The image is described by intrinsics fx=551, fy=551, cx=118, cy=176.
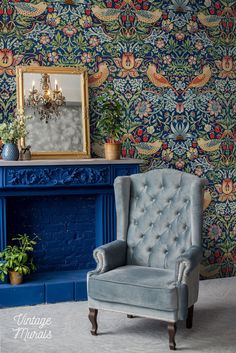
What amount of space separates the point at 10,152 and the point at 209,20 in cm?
230

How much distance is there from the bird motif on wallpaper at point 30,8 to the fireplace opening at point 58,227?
1.57 m

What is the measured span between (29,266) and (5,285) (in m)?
0.36

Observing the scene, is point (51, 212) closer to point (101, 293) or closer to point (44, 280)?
point (44, 280)

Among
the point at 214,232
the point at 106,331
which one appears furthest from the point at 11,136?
the point at 214,232

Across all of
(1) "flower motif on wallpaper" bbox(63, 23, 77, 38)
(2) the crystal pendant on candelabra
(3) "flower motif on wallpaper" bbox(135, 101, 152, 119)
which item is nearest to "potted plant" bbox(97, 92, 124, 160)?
(3) "flower motif on wallpaper" bbox(135, 101, 152, 119)

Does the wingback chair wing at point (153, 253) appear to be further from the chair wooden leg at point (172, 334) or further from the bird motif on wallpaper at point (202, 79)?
the bird motif on wallpaper at point (202, 79)

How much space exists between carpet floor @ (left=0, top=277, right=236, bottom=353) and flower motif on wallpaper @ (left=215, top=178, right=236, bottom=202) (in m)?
1.19

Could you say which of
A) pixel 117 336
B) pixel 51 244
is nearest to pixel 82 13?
pixel 51 244

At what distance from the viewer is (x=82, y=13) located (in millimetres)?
4855

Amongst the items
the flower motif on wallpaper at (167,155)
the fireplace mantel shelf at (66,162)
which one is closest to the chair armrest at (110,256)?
the fireplace mantel shelf at (66,162)

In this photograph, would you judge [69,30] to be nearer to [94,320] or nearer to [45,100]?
[45,100]

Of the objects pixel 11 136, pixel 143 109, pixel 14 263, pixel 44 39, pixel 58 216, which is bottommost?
pixel 14 263

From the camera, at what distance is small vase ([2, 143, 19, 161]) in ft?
14.5

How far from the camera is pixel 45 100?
4.73 m
